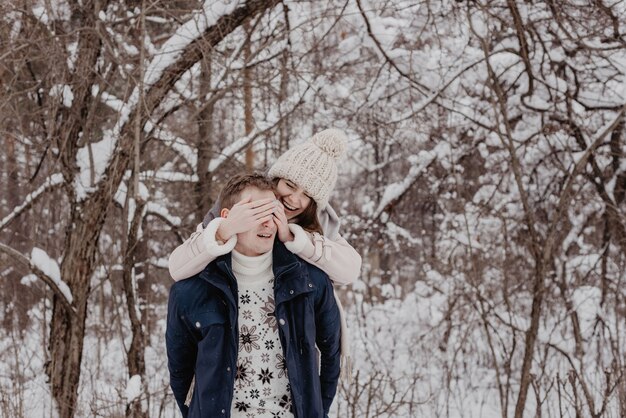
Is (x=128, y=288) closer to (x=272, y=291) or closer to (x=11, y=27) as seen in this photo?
(x=11, y=27)

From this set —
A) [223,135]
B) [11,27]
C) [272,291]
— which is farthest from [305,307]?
[223,135]

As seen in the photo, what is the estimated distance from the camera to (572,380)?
357 centimetres

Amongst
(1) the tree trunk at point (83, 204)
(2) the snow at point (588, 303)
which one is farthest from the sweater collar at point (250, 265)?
(2) the snow at point (588, 303)

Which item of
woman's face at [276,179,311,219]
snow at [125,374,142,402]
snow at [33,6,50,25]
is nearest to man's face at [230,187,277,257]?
woman's face at [276,179,311,219]

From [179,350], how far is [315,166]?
0.80 meters

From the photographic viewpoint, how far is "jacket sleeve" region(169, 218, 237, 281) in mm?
1800

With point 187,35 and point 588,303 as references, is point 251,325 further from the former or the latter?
point 588,303

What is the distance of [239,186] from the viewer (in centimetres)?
197

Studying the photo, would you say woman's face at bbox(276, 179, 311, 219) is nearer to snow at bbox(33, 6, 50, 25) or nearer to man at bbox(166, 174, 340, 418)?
man at bbox(166, 174, 340, 418)

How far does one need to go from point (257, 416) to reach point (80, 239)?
274cm

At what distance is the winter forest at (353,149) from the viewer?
3.97 meters

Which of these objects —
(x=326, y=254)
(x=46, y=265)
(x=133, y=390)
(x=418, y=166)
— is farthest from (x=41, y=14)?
(x=418, y=166)

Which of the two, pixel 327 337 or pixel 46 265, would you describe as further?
pixel 46 265

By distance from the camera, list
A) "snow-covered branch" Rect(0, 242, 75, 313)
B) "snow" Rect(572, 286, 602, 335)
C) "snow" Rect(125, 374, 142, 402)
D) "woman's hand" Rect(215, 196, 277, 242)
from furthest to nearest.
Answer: "snow" Rect(572, 286, 602, 335)
"snow-covered branch" Rect(0, 242, 75, 313)
"snow" Rect(125, 374, 142, 402)
"woman's hand" Rect(215, 196, 277, 242)
